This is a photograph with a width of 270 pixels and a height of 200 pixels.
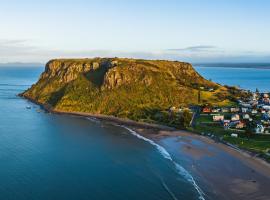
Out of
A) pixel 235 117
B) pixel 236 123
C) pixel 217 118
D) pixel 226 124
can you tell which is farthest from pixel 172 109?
pixel 236 123

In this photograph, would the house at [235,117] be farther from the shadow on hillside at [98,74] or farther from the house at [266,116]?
the shadow on hillside at [98,74]

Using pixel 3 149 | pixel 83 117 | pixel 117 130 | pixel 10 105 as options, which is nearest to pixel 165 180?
pixel 3 149

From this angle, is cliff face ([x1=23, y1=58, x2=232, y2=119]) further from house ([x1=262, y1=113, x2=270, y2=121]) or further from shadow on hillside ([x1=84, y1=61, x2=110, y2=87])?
house ([x1=262, y1=113, x2=270, y2=121])

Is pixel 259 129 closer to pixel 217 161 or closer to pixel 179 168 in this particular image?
pixel 217 161

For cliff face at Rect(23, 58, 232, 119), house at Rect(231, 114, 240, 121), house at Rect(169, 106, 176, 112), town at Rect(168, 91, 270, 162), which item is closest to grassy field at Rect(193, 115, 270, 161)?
town at Rect(168, 91, 270, 162)

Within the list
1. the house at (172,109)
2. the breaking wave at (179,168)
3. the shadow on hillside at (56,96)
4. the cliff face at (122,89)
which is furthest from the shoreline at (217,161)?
the shadow on hillside at (56,96)

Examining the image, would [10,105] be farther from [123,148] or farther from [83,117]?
[123,148]

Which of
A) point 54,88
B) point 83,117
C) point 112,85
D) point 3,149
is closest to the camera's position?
point 3,149
